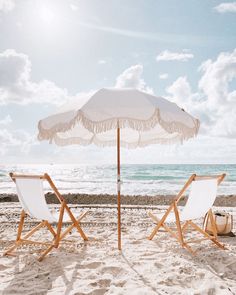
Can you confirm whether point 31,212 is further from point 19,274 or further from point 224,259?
point 224,259

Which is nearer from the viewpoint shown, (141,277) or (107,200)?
(141,277)

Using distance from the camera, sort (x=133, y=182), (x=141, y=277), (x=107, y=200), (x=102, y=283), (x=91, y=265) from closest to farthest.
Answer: (x=102, y=283), (x=141, y=277), (x=91, y=265), (x=107, y=200), (x=133, y=182)

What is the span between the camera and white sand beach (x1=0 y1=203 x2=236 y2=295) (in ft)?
10.3

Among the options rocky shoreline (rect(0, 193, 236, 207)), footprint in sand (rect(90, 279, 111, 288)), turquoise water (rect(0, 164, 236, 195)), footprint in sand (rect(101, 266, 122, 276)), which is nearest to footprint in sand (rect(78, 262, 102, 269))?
footprint in sand (rect(101, 266, 122, 276))

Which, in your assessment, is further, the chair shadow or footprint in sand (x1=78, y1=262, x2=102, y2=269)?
footprint in sand (x1=78, y1=262, x2=102, y2=269)

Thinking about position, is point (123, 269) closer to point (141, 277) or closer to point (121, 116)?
point (141, 277)

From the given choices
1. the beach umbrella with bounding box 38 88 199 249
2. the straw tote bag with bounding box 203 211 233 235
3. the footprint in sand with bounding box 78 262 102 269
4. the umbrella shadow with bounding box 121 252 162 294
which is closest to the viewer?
the umbrella shadow with bounding box 121 252 162 294

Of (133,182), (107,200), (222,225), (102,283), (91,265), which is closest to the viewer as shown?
(102,283)

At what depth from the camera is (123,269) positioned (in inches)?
143

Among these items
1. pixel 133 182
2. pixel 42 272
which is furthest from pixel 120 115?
pixel 133 182

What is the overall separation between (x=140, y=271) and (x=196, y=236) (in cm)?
215

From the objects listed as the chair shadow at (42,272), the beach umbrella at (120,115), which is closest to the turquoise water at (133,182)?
the beach umbrella at (120,115)

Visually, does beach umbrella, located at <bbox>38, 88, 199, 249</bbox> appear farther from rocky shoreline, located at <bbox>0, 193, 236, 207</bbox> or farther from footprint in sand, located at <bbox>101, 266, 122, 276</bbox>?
rocky shoreline, located at <bbox>0, 193, 236, 207</bbox>

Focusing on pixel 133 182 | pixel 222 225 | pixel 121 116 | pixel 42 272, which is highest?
pixel 121 116
